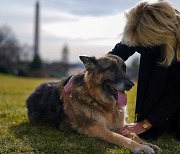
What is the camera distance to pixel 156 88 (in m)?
5.97

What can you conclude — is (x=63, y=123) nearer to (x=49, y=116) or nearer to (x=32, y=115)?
(x=49, y=116)

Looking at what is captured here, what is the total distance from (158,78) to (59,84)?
181 centimetres

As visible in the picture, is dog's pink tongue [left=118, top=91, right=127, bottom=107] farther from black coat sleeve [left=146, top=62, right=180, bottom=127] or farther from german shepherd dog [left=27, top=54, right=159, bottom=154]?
black coat sleeve [left=146, top=62, right=180, bottom=127]

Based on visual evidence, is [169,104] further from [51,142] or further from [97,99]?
[51,142]

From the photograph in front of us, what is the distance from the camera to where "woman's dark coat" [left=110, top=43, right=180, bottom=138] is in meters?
5.79

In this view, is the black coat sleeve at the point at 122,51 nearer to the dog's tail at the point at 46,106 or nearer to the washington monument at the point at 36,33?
the dog's tail at the point at 46,106

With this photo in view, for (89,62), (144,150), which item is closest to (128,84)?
(89,62)

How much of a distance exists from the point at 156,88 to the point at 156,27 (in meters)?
1.04

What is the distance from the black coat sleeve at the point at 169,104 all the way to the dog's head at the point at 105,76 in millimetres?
528

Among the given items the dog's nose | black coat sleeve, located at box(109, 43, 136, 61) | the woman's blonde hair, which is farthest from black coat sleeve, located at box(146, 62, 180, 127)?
black coat sleeve, located at box(109, 43, 136, 61)

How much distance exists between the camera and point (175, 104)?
5.78 meters

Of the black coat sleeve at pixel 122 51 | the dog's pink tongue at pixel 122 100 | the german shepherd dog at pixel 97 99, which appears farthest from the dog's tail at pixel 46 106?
the black coat sleeve at pixel 122 51

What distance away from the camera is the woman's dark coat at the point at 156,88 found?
579 cm

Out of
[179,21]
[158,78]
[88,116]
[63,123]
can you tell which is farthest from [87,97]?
[179,21]
